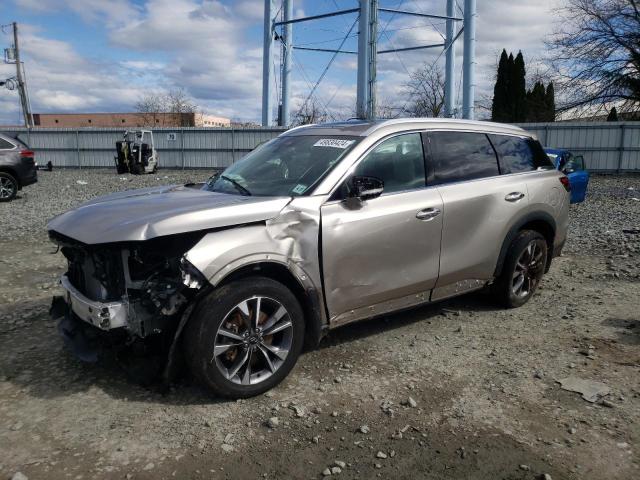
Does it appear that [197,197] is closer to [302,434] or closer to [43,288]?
[302,434]

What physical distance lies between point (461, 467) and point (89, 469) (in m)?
1.98

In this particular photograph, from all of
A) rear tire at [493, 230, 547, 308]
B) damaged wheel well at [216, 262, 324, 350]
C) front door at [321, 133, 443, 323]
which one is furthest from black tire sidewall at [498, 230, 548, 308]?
damaged wheel well at [216, 262, 324, 350]

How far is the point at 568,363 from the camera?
4.16 meters

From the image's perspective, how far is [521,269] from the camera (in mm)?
5320

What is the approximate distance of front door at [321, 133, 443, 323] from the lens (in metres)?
3.81

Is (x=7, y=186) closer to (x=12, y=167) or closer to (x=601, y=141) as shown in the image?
(x=12, y=167)

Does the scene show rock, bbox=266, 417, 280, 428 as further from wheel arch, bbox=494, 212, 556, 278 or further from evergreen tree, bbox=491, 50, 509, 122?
evergreen tree, bbox=491, 50, 509, 122

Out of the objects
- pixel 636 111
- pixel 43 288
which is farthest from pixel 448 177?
pixel 636 111

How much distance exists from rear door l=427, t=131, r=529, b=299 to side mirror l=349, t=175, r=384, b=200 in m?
0.74

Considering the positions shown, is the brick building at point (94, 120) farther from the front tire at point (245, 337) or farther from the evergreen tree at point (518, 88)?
Answer: the front tire at point (245, 337)

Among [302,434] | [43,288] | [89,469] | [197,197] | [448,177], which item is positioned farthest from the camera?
[43,288]

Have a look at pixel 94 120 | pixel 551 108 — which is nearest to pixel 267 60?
pixel 551 108

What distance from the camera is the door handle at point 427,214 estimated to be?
4.23 metres

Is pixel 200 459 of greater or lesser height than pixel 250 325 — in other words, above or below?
below
